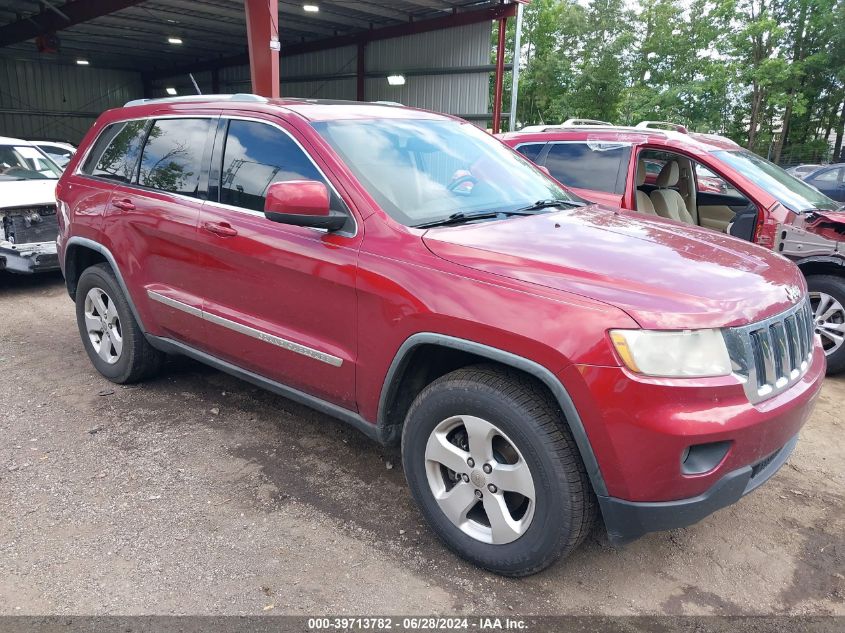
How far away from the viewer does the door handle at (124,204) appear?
13.1 ft

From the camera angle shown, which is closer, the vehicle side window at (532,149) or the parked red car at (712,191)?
the parked red car at (712,191)

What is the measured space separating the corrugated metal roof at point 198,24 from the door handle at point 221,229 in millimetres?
13978

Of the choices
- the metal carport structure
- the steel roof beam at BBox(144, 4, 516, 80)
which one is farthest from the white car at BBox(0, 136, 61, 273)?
the steel roof beam at BBox(144, 4, 516, 80)

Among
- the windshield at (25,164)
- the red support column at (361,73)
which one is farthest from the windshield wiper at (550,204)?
the red support column at (361,73)

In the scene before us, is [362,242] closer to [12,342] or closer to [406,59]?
[12,342]

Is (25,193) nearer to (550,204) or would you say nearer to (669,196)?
(550,204)

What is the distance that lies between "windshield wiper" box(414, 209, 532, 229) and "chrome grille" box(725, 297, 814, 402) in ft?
4.04

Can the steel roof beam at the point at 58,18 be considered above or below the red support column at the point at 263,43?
above

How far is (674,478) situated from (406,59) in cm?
1822

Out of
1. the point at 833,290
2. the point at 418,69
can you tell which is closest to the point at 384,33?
the point at 418,69

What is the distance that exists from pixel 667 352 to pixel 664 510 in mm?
558

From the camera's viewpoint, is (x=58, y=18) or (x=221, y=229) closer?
(x=221, y=229)

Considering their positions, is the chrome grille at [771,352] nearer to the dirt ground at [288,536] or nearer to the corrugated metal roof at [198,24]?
the dirt ground at [288,536]

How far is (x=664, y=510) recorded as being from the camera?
228 cm
